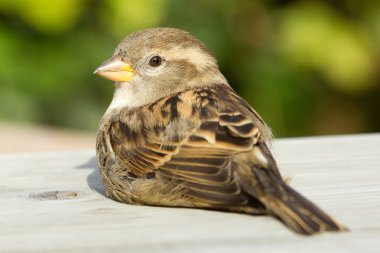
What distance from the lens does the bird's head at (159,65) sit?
3.57 m

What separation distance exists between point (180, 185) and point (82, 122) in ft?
12.8

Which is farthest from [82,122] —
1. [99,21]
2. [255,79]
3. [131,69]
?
[131,69]

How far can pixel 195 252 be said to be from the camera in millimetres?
2033

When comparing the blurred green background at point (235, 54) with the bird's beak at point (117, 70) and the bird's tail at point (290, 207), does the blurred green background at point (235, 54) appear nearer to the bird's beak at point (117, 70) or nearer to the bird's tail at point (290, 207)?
the bird's beak at point (117, 70)

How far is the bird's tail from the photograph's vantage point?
2188mm

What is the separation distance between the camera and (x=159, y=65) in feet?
11.9

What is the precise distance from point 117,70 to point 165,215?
1.21 metres

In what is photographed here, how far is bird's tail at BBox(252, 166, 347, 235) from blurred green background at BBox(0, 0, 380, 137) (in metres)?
3.63

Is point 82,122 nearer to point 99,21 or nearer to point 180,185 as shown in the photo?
point 99,21

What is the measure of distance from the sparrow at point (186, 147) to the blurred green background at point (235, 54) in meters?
2.48

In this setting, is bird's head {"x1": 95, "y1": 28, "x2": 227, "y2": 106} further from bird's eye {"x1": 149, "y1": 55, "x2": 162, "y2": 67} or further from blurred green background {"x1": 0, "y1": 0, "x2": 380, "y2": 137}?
blurred green background {"x1": 0, "y1": 0, "x2": 380, "y2": 137}

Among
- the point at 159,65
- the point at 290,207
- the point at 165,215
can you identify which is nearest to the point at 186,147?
the point at 165,215

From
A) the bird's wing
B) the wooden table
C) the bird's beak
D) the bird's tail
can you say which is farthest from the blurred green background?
the bird's tail

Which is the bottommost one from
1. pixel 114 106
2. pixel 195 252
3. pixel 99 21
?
pixel 195 252
